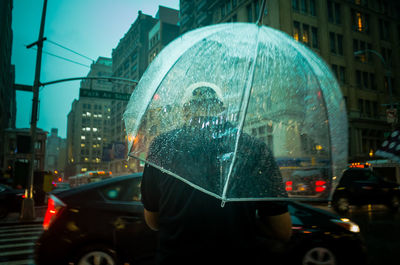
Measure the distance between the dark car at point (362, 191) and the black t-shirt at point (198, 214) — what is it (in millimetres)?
11065

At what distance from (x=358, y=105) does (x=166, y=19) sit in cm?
5428

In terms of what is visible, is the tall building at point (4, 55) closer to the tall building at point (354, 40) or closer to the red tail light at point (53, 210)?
the tall building at point (354, 40)

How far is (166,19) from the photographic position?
242 feet

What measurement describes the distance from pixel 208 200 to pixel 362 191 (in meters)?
12.2

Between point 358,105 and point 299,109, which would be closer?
point 299,109

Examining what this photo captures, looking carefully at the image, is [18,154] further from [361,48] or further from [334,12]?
[361,48]

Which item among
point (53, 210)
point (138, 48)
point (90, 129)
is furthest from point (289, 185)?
point (90, 129)

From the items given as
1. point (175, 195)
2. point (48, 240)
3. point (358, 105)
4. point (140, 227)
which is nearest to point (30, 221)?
point (48, 240)

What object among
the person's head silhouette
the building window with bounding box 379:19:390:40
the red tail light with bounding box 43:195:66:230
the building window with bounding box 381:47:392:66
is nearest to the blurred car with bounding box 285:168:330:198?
the person's head silhouette

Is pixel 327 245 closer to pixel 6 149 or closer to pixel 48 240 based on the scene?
pixel 48 240

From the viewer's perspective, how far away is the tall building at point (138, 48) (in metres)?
61.5

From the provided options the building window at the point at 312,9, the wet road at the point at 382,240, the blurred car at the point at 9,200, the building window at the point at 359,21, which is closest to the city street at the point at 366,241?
the wet road at the point at 382,240

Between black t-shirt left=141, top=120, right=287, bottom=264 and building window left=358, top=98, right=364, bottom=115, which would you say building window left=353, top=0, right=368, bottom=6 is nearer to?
building window left=358, top=98, right=364, bottom=115

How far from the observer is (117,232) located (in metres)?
3.95
